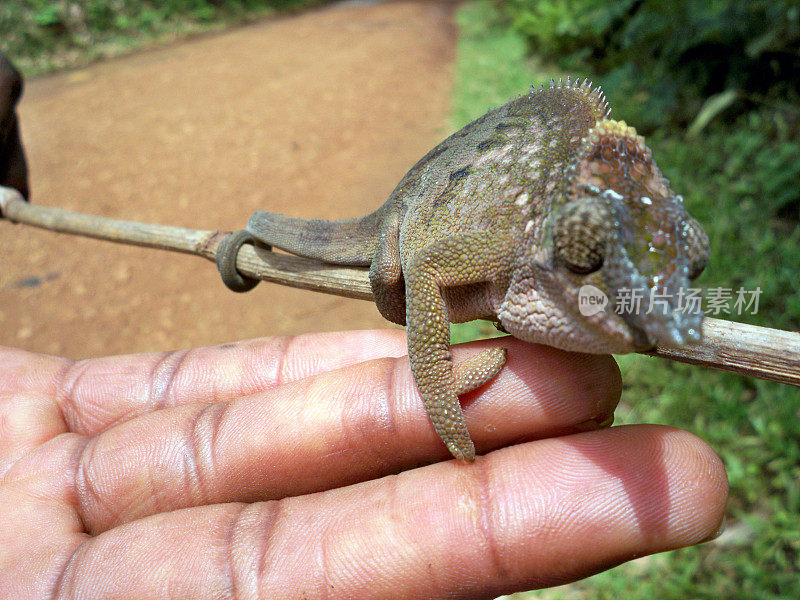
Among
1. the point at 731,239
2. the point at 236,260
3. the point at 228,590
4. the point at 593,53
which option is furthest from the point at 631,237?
the point at 593,53

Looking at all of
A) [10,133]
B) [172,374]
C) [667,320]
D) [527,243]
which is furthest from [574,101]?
[10,133]

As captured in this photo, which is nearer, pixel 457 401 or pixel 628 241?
pixel 628 241

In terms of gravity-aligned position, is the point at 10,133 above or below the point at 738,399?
above

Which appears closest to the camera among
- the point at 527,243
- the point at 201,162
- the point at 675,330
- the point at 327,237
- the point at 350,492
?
the point at 675,330

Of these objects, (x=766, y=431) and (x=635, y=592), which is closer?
(x=635, y=592)

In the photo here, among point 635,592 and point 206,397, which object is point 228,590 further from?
point 635,592

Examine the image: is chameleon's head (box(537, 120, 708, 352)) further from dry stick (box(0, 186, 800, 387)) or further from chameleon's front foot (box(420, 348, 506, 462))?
chameleon's front foot (box(420, 348, 506, 462))

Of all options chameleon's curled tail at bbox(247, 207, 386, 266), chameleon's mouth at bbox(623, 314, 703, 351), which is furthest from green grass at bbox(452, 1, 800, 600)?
chameleon's curled tail at bbox(247, 207, 386, 266)

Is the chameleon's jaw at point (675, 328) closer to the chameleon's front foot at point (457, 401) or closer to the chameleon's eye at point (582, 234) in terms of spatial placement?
the chameleon's eye at point (582, 234)

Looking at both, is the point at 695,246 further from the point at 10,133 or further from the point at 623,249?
the point at 10,133
